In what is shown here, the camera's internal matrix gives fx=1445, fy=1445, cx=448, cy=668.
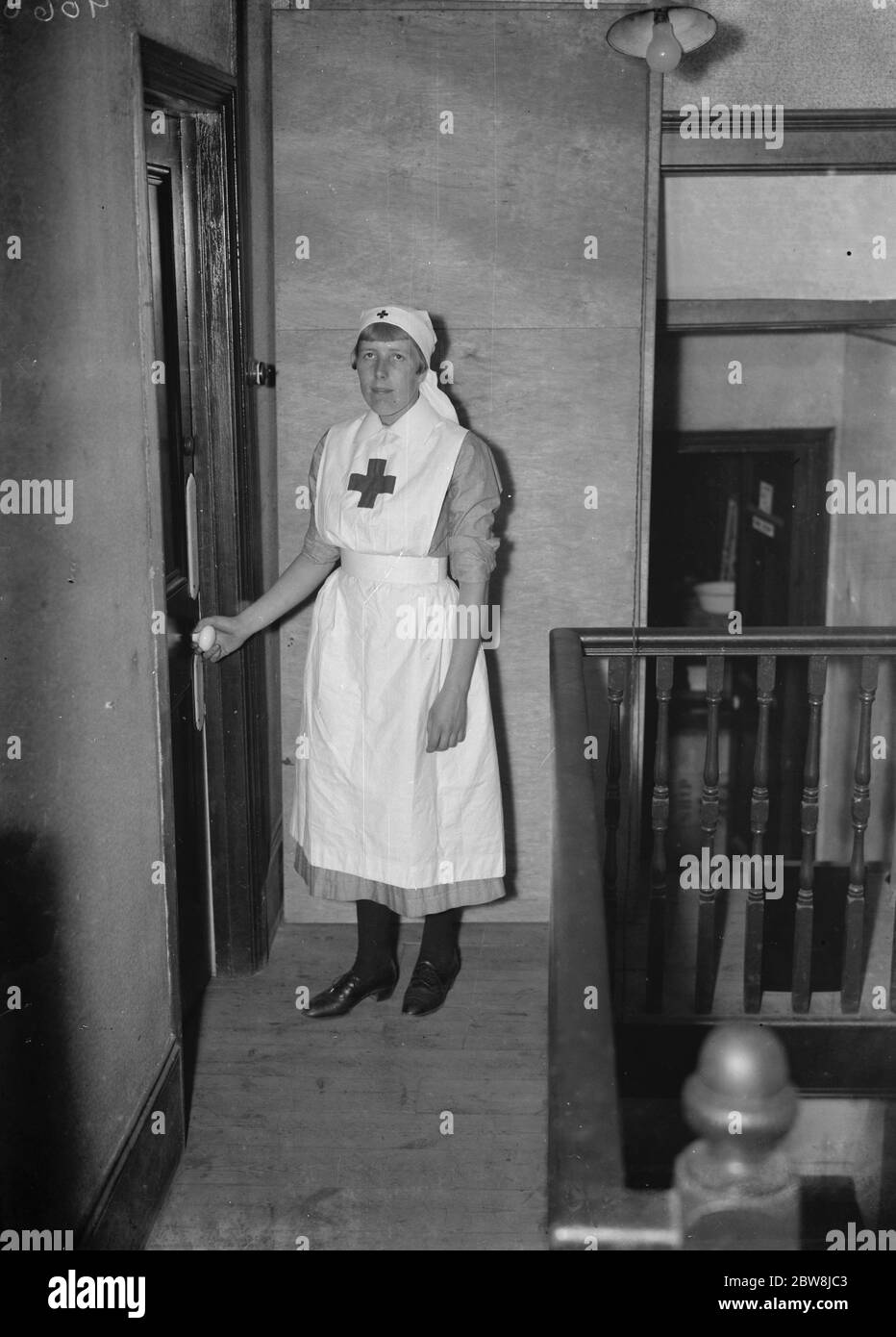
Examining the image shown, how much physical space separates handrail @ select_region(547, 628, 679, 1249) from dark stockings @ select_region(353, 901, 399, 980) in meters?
1.47

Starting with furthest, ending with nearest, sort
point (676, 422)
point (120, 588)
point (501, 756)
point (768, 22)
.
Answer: point (676, 422) < point (501, 756) < point (768, 22) < point (120, 588)

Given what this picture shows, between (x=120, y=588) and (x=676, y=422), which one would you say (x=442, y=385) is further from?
(x=676, y=422)

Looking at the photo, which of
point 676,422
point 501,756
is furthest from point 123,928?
point 676,422

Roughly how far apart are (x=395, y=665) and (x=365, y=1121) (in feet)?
3.50

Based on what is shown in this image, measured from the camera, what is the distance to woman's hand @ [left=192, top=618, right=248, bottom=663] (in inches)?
142

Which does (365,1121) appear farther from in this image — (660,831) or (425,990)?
(660,831)

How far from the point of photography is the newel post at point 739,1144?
10.8 ft

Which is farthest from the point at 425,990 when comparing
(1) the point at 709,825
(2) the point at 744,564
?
(2) the point at 744,564

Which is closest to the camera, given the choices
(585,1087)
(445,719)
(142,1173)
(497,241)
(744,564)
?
(585,1087)

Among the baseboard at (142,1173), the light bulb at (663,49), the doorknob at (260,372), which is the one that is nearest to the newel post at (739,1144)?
the baseboard at (142,1173)

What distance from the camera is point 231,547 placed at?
12.1 feet

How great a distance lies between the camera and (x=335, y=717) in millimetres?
3605

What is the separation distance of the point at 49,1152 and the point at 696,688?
654 centimetres

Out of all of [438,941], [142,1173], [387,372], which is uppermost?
[387,372]
